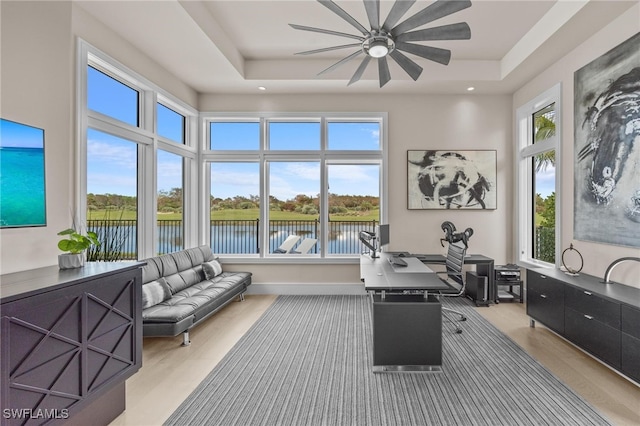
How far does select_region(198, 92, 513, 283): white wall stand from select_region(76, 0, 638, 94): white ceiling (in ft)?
0.70

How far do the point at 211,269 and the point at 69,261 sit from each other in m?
2.77

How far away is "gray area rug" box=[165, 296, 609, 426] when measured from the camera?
2.23 metres

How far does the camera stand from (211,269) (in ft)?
16.3

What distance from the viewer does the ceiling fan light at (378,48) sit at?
266 centimetres

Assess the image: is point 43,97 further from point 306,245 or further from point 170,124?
point 306,245

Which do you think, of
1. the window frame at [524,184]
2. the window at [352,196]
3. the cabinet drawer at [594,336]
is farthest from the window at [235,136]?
the cabinet drawer at [594,336]

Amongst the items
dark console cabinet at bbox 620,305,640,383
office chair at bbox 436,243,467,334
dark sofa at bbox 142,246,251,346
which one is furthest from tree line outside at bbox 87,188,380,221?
dark console cabinet at bbox 620,305,640,383

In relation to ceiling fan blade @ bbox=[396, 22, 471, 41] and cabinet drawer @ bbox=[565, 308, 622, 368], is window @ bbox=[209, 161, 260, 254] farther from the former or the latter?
cabinet drawer @ bbox=[565, 308, 622, 368]

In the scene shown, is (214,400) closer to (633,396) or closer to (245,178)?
(633,396)

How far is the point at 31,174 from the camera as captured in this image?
2.30 meters

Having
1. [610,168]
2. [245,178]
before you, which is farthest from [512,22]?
[245,178]

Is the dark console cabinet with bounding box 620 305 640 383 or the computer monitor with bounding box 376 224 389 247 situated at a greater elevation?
the computer monitor with bounding box 376 224 389 247

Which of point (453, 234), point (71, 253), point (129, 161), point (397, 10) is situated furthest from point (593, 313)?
point (129, 161)

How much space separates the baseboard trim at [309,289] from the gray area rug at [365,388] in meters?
1.76
